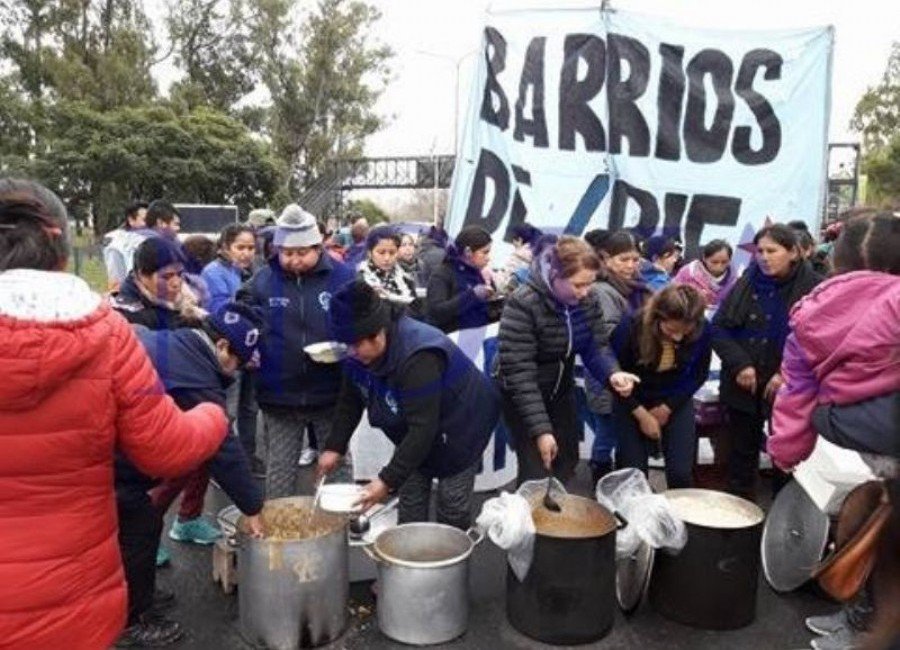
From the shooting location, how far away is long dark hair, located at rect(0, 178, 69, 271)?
1982 mm

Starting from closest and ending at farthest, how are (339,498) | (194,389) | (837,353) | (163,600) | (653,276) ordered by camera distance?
(837,353) → (194,389) → (339,498) → (163,600) → (653,276)

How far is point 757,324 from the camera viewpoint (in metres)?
4.46

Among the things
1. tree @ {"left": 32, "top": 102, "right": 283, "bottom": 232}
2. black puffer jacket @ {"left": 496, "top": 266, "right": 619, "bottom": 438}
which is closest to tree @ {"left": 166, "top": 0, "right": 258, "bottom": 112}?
tree @ {"left": 32, "top": 102, "right": 283, "bottom": 232}

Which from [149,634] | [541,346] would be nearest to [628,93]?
[541,346]

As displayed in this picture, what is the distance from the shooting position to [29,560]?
1.98 metres

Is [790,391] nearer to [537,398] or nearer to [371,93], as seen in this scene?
[537,398]

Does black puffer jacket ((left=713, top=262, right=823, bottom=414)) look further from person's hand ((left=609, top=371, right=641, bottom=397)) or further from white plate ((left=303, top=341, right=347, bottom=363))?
white plate ((left=303, top=341, right=347, bottom=363))

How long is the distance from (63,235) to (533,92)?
4.69 metres

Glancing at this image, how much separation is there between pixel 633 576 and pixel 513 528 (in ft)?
2.61

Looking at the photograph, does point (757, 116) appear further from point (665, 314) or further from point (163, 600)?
point (163, 600)

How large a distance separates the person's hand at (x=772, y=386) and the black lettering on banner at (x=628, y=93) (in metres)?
2.51

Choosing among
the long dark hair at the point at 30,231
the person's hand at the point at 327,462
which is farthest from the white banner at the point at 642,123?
the long dark hair at the point at 30,231

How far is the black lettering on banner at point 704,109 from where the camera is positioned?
6121 millimetres

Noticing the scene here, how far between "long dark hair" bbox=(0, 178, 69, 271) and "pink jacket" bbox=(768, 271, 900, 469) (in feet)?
8.12
